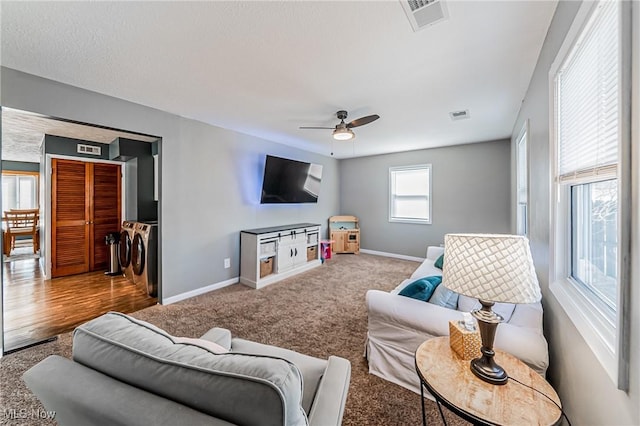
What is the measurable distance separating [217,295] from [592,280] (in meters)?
3.68

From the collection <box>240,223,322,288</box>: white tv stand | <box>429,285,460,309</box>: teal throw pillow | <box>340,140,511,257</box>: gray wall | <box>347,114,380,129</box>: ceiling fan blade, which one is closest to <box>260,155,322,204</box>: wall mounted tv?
<box>240,223,322,288</box>: white tv stand

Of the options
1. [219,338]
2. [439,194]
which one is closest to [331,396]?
[219,338]

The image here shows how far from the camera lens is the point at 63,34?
1683 mm

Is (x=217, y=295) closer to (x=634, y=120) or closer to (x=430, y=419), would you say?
(x=430, y=419)

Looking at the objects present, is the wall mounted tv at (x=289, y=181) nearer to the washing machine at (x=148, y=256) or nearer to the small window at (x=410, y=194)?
the washing machine at (x=148, y=256)

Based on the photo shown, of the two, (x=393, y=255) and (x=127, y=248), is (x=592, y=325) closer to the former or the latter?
(x=393, y=255)

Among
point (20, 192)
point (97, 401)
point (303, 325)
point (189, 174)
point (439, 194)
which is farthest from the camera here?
point (20, 192)

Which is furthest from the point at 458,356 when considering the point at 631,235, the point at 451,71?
the point at 451,71

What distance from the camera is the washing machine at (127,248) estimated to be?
3956mm

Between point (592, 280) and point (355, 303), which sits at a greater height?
point (592, 280)

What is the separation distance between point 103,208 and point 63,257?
3.28ft

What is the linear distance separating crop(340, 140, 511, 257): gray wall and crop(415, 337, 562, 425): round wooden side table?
13.8ft

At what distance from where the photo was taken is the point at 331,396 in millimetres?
926

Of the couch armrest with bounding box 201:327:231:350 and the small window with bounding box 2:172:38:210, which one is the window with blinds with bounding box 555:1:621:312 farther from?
the small window with bounding box 2:172:38:210
